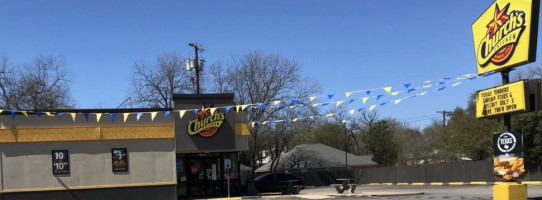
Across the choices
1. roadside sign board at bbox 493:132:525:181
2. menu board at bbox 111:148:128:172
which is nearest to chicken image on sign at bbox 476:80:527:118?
roadside sign board at bbox 493:132:525:181

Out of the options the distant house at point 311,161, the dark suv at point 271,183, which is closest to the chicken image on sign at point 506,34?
the dark suv at point 271,183

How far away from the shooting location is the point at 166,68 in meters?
45.7

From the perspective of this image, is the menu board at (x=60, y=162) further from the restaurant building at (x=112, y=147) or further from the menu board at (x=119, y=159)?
the menu board at (x=119, y=159)

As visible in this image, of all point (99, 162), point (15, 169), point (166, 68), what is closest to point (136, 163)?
point (99, 162)

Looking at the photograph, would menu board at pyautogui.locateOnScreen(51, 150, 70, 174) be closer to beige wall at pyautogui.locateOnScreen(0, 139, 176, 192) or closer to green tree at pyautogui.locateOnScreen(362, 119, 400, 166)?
beige wall at pyautogui.locateOnScreen(0, 139, 176, 192)

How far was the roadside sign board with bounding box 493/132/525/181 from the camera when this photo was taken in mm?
13227

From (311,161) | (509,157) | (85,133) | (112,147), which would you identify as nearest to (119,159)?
(112,147)

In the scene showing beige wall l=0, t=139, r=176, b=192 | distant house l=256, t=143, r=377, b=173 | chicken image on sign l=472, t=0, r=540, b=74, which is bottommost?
distant house l=256, t=143, r=377, b=173

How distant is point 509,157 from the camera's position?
1341 centimetres

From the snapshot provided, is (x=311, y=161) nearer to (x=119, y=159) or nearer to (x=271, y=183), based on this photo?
(x=271, y=183)

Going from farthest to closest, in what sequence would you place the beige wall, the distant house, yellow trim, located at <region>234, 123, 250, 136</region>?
the distant house, yellow trim, located at <region>234, 123, 250, 136</region>, the beige wall

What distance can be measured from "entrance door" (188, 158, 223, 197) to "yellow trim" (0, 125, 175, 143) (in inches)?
100

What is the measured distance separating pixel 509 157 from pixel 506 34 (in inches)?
123

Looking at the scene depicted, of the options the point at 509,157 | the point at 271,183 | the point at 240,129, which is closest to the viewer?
the point at 509,157
